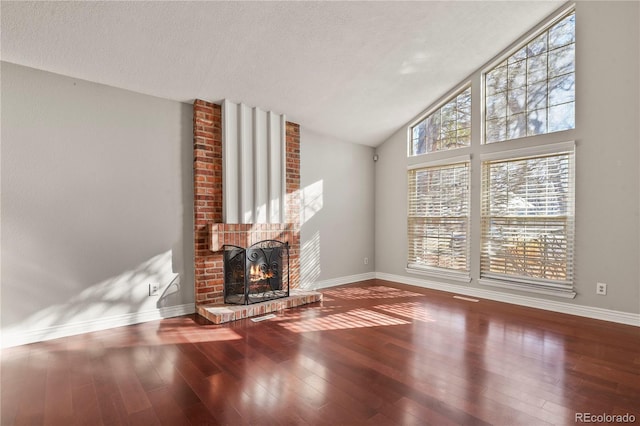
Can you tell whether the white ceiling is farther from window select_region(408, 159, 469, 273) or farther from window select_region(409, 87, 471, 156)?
window select_region(408, 159, 469, 273)

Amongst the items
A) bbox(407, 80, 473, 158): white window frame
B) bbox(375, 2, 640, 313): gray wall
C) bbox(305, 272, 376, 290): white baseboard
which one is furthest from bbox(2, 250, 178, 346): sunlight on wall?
bbox(375, 2, 640, 313): gray wall

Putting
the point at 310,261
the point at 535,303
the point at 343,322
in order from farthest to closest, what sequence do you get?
1. the point at 310,261
2. the point at 535,303
3. the point at 343,322

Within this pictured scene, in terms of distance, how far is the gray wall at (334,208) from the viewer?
508 centimetres

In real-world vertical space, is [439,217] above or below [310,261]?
above

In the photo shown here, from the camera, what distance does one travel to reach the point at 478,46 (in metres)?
4.07

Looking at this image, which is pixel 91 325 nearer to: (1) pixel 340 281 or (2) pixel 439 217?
(1) pixel 340 281

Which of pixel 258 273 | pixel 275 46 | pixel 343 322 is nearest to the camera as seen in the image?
pixel 275 46

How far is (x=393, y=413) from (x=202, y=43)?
325 centimetres

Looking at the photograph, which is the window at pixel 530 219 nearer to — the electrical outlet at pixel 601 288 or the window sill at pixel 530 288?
the window sill at pixel 530 288

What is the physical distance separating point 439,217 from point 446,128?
138cm

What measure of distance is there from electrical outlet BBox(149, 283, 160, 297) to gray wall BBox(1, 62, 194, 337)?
5cm

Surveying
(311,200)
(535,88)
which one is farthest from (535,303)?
(311,200)

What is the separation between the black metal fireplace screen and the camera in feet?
13.0

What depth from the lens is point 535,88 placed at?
4.13 meters
